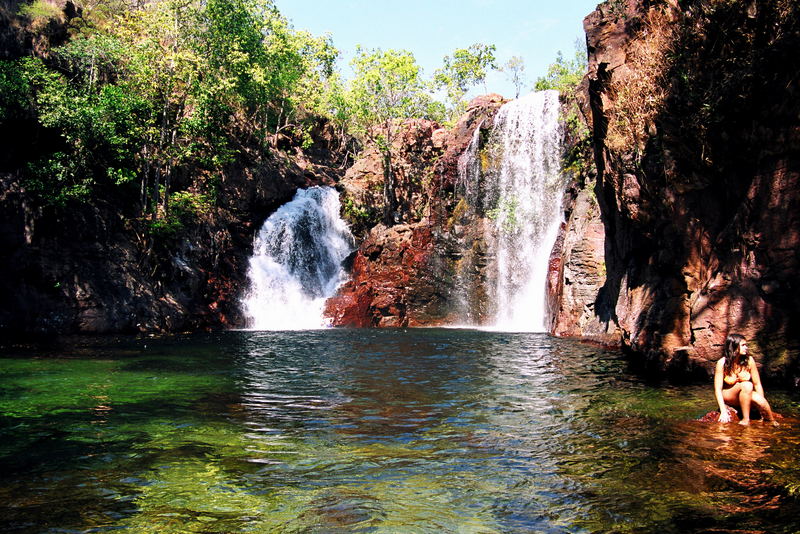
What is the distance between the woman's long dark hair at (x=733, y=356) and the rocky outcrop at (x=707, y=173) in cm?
273

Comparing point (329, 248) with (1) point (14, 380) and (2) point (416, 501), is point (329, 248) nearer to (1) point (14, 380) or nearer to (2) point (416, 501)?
(1) point (14, 380)

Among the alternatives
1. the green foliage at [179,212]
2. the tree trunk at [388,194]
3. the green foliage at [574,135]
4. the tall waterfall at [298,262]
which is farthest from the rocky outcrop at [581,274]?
the green foliage at [179,212]

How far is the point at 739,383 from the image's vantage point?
888cm

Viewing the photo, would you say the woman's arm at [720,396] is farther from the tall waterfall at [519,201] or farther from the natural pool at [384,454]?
the tall waterfall at [519,201]

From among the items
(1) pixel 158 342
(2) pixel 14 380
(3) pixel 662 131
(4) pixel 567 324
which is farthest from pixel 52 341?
(3) pixel 662 131

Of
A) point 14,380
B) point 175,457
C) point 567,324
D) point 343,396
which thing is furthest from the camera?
point 567,324

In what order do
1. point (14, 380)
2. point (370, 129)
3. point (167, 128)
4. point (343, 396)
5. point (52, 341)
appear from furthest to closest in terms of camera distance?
point (370, 129)
point (167, 128)
point (52, 341)
point (14, 380)
point (343, 396)

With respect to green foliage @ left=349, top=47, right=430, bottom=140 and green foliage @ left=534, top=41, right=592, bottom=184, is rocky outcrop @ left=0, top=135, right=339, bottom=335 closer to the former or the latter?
green foliage @ left=349, top=47, right=430, bottom=140

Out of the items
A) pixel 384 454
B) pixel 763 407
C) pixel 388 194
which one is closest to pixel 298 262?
pixel 388 194

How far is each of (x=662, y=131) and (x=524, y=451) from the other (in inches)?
359

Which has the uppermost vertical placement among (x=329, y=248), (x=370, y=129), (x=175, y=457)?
(x=370, y=129)

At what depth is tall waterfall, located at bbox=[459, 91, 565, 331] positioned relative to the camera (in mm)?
30531

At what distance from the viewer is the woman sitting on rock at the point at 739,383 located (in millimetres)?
8625

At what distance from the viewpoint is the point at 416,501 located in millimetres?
5941
